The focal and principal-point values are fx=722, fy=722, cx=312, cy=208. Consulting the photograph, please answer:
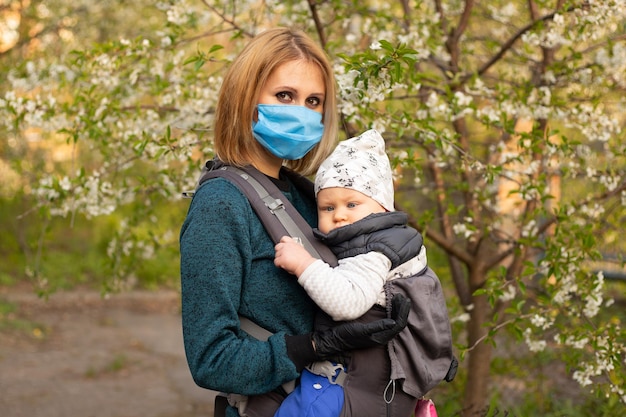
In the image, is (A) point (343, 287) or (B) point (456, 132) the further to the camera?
(B) point (456, 132)

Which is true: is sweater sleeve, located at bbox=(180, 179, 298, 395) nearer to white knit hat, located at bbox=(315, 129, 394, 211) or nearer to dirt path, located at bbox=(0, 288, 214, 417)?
white knit hat, located at bbox=(315, 129, 394, 211)

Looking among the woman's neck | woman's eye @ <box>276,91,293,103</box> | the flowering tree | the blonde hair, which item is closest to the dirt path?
the flowering tree

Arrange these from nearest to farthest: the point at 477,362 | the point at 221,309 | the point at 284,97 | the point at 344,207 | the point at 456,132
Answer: the point at 221,309
the point at 344,207
the point at 284,97
the point at 456,132
the point at 477,362

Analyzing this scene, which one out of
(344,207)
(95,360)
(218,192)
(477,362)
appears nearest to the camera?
(218,192)

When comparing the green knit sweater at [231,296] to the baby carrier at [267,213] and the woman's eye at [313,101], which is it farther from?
the woman's eye at [313,101]

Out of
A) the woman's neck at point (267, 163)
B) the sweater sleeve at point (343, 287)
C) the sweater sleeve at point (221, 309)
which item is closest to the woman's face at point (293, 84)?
the woman's neck at point (267, 163)

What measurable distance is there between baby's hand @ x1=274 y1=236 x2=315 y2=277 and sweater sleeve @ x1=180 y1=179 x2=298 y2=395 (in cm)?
9

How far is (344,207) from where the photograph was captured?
6.86ft

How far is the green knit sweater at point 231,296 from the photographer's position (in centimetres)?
183

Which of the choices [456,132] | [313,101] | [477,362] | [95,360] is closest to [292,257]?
[313,101]

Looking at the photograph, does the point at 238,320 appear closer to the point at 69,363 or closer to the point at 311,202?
the point at 311,202

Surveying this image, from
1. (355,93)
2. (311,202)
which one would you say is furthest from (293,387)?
(355,93)

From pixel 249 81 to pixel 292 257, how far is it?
0.59m

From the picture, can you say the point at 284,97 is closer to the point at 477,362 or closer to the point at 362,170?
the point at 362,170
